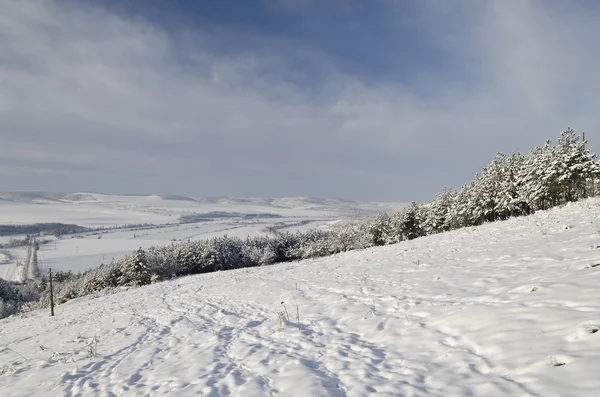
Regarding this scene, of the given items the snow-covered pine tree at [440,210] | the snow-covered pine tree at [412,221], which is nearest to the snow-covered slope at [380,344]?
the snow-covered pine tree at [440,210]

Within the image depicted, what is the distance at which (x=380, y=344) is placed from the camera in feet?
22.8

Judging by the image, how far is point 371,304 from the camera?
395 inches

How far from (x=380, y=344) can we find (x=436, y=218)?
186ft

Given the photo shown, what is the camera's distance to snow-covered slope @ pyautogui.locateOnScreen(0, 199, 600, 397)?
489 centimetres

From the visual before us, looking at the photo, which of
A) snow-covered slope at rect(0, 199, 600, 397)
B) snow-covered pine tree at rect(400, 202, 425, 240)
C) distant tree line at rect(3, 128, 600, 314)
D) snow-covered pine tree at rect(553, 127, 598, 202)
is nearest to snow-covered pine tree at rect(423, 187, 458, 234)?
distant tree line at rect(3, 128, 600, 314)

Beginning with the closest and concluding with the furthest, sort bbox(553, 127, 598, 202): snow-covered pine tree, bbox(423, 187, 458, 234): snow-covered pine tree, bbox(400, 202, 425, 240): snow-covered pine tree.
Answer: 1. bbox(553, 127, 598, 202): snow-covered pine tree
2. bbox(423, 187, 458, 234): snow-covered pine tree
3. bbox(400, 202, 425, 240): snow-covered pine tree

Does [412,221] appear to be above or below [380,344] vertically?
above

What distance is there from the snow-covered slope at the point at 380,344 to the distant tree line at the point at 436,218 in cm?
2642

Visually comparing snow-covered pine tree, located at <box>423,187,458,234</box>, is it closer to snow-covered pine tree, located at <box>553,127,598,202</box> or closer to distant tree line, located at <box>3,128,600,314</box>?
distant tree line, located at <box>3,128,600,314</box>

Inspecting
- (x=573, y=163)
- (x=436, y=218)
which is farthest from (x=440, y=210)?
(x=573, y=163)

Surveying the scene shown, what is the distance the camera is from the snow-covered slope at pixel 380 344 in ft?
16.0

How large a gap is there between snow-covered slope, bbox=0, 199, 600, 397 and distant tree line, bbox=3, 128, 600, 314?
26.4 m

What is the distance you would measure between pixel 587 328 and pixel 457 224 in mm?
54499

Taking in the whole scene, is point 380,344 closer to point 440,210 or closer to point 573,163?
point 573,163
